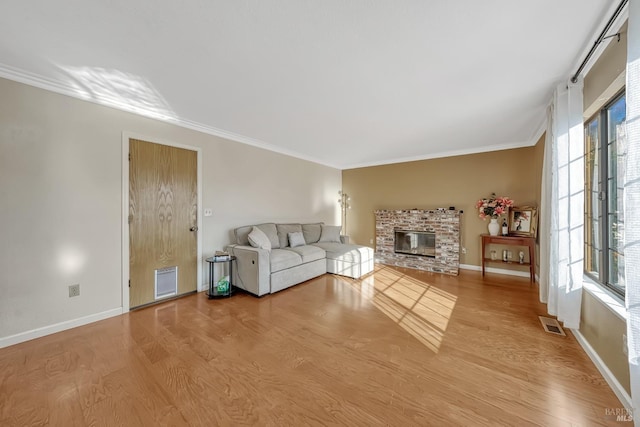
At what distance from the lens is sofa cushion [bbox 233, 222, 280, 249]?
3.91m

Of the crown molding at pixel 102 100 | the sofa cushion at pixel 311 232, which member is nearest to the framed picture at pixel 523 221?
the sofa cushion at pixel 311 232

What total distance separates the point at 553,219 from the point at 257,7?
3211 mm

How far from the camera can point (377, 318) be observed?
2.64 meters

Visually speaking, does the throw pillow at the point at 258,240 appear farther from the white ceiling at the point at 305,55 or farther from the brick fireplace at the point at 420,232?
the brick fireplace at the point at 420,232

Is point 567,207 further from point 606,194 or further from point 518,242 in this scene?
point 518,242

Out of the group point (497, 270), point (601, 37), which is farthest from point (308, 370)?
point (497, 270)

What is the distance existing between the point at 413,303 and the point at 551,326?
134 cm

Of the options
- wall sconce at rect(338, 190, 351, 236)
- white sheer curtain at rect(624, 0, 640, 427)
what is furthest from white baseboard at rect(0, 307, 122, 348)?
wall sconce at rect(338, 190, 351, 236)

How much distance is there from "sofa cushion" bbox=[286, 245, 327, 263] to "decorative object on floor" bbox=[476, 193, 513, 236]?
3.13m

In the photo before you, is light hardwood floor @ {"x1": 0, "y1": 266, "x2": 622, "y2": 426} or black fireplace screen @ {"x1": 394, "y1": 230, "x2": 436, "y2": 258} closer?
light hardwood floor @ {"x1": 0, "y1": 266, "x2": 622, "y2": 426}

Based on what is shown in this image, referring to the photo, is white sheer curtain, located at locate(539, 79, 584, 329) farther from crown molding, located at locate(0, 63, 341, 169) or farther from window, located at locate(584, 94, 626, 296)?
crown molding, located at locate(0, 63, 341, 169)

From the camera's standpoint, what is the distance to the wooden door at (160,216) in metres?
2.89

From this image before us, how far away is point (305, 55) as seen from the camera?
75.5 inches

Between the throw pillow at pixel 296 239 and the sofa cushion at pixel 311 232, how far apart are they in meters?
0.28
